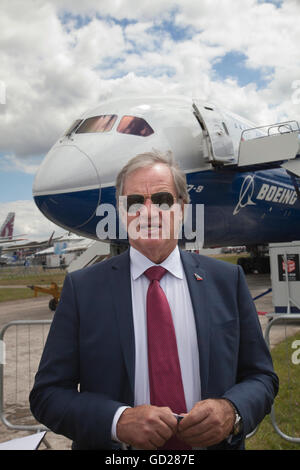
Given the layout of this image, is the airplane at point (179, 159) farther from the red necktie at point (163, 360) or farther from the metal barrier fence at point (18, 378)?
the red necktie at point (163, 360)

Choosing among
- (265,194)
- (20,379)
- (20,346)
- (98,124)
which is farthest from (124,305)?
(265,194)

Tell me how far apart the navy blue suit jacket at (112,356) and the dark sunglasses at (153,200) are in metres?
0.27

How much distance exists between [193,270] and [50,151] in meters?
6.97

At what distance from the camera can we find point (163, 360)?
5.58ft

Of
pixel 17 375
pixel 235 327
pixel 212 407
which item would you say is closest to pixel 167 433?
pixel 212 407

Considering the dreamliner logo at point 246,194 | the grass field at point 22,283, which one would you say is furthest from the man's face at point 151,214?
the grass field at point 22,283

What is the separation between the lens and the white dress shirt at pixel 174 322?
1740 millimetres

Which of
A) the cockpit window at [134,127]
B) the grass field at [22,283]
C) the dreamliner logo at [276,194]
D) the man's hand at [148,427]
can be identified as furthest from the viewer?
the grass field at [22,283]

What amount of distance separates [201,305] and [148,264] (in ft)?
0.97

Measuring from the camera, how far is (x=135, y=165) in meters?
1.86

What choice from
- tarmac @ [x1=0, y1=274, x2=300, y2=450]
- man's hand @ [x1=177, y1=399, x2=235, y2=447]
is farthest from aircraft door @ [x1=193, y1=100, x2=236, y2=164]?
man's hand @ [x1=177, y1=399, x2=235, y2=447]

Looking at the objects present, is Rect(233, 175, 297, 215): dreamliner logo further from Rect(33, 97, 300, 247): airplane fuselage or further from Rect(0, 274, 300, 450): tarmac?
Rect(0, 274, 300, 450): tarmac

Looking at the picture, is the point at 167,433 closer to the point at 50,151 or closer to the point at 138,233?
the point at 138,233

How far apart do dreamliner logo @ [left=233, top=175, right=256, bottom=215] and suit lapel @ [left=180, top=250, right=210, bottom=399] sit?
8500 mm
